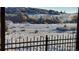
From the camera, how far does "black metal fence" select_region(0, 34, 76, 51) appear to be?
2215mm

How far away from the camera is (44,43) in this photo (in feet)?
7.36

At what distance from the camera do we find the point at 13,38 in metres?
2.21

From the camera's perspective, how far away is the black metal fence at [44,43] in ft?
7.27

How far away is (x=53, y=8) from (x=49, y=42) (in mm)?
394

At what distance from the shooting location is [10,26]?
2180 millimetres

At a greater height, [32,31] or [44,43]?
[32,31]

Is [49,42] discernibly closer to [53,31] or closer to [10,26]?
[53,31]

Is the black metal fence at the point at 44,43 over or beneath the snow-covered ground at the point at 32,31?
beneath

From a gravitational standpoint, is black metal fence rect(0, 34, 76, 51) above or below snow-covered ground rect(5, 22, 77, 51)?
below

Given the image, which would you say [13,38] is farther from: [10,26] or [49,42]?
[49,42]
